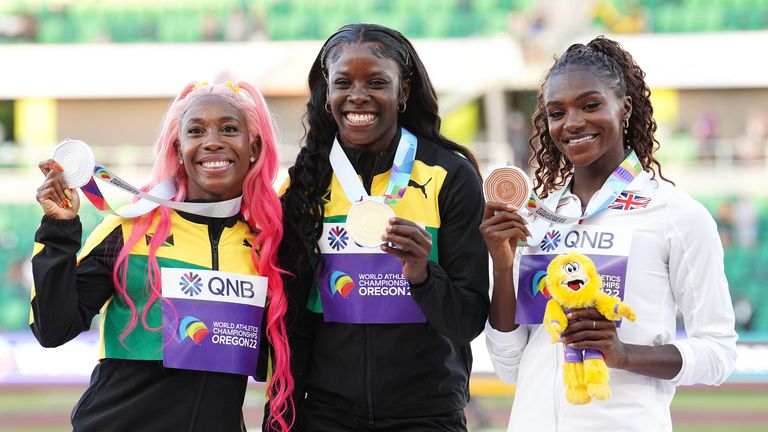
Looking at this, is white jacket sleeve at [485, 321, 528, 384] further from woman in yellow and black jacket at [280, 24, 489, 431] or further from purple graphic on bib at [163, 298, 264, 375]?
purple graphic on bib at [163, 298, 264, 375]

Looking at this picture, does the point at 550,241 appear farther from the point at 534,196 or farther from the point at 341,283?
the point at 341,283

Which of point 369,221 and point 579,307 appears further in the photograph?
point 369,221

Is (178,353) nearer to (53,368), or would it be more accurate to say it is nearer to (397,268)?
(397,268)

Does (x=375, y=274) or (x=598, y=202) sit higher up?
(x=598, y=202)

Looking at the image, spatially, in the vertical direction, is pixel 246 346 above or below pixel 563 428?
above

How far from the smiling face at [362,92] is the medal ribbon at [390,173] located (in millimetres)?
71

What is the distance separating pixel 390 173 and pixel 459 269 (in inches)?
13.5

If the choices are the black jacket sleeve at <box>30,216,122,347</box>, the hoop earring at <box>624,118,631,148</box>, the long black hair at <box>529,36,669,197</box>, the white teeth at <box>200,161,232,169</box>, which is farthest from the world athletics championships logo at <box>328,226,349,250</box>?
the hoop earring at <box>624,118,631,148</box>

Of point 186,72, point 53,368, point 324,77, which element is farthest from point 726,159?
point 324,77

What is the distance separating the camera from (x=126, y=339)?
3.00 m

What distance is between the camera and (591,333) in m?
2.55

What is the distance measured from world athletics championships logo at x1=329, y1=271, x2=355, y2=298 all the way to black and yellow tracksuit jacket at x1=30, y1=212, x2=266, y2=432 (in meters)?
0.24

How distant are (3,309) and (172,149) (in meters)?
12.6

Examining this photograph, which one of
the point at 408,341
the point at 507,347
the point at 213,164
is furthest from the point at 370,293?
the point at 213,164
